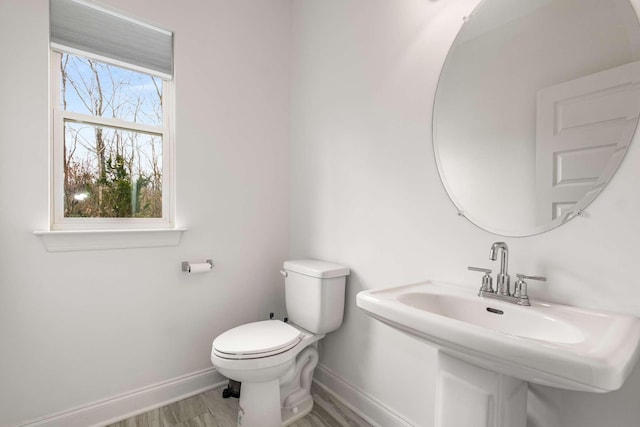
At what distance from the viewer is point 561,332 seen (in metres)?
0.91

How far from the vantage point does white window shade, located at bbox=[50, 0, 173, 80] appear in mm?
1594

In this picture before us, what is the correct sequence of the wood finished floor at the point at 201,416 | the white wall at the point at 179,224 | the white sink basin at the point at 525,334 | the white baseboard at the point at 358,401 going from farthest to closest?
1. the wood finished floor at the point at 201,416
2. the white baseboard at the point at 358,401
3. the white wall at the point at 179,224
4. the white sink basin at the point at 525,334

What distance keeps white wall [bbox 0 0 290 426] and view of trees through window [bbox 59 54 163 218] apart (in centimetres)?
15

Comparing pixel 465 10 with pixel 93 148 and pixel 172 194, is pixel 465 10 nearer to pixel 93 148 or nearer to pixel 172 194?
pixel 172 194

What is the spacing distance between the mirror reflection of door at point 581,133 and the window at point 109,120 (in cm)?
187

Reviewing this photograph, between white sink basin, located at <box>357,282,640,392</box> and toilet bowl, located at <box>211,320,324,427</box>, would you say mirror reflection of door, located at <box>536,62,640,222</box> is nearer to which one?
white sink basin, located at <box>357,282,640,392</box>

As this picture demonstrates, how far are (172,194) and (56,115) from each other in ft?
2.17

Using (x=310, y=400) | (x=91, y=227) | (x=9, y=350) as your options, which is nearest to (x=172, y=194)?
(x=91, y=227)

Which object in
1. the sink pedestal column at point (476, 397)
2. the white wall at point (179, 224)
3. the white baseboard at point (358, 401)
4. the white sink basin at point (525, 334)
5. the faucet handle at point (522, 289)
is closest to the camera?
the white sink basin at point (525, 334)

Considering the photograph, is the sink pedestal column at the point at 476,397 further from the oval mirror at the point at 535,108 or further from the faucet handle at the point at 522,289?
the oval mirror at the point at 535,108

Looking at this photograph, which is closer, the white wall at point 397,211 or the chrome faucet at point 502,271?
the white wall at point 397,211

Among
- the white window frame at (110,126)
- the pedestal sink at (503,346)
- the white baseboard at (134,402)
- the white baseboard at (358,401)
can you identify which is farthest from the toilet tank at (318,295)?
the white window frame at (110,126)

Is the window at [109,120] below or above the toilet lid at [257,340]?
above

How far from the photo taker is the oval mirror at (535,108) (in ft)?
3.15
